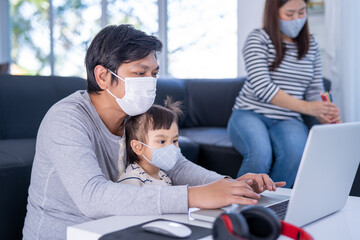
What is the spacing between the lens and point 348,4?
2775mm

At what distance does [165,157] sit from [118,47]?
33 centimetres

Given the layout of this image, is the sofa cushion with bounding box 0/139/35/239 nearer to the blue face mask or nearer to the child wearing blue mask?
the child wearing blue mask

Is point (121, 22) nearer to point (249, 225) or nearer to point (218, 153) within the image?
point (218, 153)

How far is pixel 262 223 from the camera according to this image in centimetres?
60

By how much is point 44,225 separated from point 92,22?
409 centimetres

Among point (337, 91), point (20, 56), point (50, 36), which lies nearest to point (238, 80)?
point (337, 91)

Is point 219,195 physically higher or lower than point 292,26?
lower

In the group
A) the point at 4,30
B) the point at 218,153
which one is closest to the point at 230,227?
the point at 218,153

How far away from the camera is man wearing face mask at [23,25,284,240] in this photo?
0.93 meters

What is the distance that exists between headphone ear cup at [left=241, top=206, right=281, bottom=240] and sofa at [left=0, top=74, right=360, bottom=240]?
1232 millimetres

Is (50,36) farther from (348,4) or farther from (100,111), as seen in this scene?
(100,111)

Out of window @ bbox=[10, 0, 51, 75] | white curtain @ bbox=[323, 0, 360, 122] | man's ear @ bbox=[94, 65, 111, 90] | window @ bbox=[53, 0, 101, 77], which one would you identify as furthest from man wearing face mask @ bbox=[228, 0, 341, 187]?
window @ bbox=[10, 0, 51, 75]

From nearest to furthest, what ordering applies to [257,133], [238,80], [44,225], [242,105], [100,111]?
1. [44,225]
2. [100,111]
3. [257,133]
4. [242,105]
5. [238,80]

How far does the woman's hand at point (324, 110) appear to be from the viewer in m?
2.05
